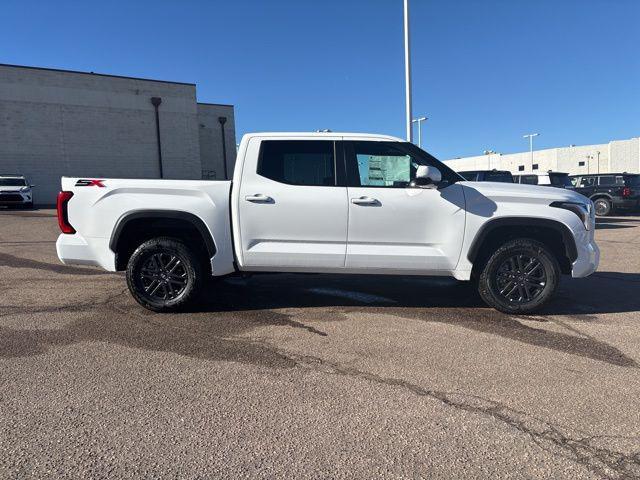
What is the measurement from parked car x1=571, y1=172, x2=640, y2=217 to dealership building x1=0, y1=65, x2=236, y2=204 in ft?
77.8

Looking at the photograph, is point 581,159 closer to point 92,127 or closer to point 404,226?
point 92,127

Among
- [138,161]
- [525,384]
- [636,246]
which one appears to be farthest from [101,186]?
[138,161]

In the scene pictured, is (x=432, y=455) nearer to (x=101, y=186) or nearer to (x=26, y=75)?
(x=101, y=186)

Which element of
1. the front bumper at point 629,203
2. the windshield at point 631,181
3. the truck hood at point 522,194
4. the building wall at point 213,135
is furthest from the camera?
the building wall at point 213,135

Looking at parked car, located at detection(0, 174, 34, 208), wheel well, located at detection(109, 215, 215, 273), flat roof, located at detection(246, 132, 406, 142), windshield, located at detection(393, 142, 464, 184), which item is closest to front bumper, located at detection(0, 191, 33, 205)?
parked car, located at detection(0, 174, 34, 208)

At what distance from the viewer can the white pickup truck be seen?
5.06 meters

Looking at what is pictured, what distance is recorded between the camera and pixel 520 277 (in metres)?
5.17

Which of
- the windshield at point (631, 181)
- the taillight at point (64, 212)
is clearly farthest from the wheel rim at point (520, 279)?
the windshield at point (631, 181)

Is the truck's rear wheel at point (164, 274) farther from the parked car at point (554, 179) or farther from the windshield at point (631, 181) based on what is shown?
the windshield at point (631, 181)

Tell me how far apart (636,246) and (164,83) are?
93.6 feet

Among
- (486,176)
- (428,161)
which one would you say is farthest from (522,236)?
(486,176)

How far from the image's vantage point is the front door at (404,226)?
5055 millimetres

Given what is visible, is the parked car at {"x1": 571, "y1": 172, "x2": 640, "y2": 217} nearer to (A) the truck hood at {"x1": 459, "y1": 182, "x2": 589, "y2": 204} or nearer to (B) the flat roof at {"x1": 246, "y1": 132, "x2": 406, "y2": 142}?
(A) the truck hood at {"x1": 459, "y1": 182, "x2": 589, "y2": 204}

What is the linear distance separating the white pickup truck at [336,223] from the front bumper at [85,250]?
11 millimetres
